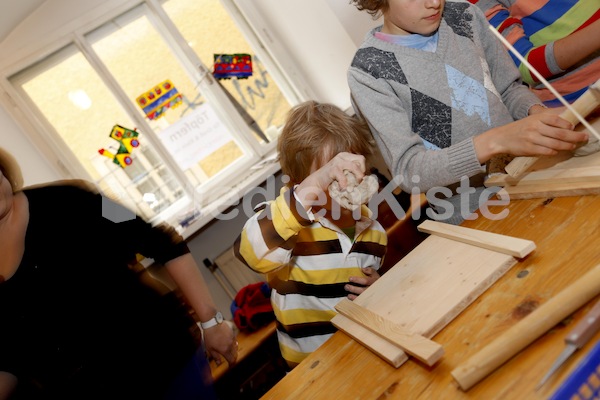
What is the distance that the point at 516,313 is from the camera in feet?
2.10

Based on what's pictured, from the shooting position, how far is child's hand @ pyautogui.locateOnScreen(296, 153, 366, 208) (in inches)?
36.3

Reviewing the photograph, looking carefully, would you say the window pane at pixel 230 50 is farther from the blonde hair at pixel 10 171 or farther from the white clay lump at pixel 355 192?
the white clay lump at pixel 355 192

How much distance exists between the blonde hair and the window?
1937 mm

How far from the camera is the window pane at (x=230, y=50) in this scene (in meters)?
3.23

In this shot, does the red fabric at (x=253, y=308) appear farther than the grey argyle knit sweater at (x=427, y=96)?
Yes

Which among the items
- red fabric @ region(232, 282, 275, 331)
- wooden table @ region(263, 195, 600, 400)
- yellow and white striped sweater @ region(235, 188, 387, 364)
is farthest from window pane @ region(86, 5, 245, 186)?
wooden table @ region(263, 195, 600, 400)

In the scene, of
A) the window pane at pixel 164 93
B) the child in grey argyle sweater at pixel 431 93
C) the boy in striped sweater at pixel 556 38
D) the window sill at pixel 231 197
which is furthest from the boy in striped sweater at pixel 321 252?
the window pane at pixel 164 93

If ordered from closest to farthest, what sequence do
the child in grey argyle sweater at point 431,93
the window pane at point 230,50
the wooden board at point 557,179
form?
the wooden board at point 557,179, the child in grey argyle sweater at point 431,93, the window pane at point 230,50

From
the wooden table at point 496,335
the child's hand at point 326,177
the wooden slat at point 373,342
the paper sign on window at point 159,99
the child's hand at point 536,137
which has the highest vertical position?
the paper sign on window at point 159,99

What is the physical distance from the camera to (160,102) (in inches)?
124

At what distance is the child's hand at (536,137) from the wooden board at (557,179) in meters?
0.05

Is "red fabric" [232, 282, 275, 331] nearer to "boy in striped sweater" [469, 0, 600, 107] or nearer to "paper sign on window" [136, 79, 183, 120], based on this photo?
"paper sign on window" [136, 79, 183, 120]

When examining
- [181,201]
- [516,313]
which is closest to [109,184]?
[181,201]

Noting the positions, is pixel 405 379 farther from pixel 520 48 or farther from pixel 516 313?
pixel 520 48
